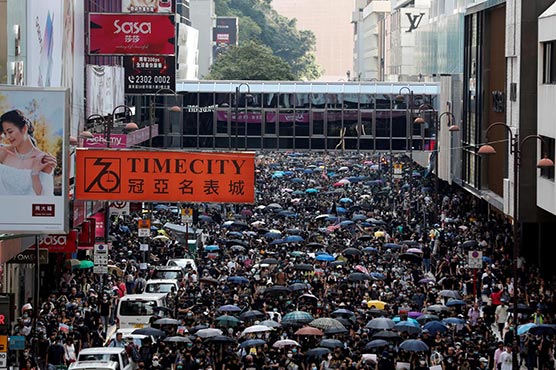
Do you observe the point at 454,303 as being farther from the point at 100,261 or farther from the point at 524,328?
the point at 100,261

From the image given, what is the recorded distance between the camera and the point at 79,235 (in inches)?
1668

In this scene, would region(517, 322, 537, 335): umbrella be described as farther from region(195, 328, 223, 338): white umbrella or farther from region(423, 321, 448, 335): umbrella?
region(195, 328, 223, 338): white umbrella

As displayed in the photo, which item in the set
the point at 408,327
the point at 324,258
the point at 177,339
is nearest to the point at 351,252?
the point at 324,258

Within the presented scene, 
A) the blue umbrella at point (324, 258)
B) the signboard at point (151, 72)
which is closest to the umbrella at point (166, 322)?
the blue umbrella at point (324, 258)

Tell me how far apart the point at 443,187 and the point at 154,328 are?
163 feet

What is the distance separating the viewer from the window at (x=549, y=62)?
41.8 m

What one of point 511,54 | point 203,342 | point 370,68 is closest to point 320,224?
point 511,54

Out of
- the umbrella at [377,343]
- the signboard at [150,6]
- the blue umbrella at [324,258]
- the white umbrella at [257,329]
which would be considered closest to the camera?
the umbrella at [377,343]

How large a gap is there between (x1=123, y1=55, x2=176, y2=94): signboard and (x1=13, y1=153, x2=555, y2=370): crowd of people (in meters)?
5.77

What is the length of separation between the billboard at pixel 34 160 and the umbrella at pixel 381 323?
7.31 m

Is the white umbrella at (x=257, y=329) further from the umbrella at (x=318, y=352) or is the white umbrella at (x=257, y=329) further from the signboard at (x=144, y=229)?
the signboard at (x=144, y=229)

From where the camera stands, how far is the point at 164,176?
27000 mm

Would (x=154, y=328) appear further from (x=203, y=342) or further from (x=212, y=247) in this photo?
(x=212, y=247)

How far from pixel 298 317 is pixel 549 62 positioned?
1494 cm
